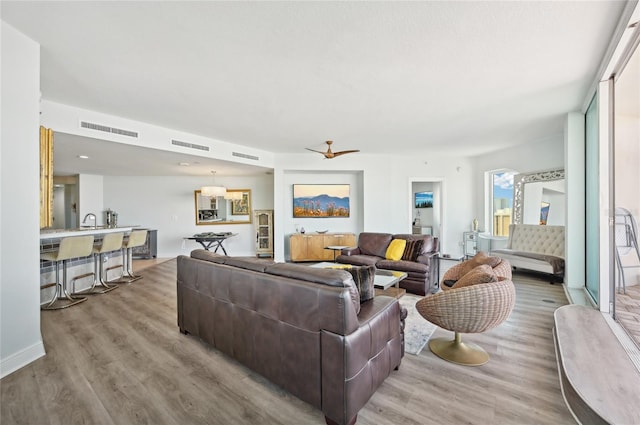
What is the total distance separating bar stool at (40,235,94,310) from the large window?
7.86 metres

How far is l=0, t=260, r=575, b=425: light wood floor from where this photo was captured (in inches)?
64.1

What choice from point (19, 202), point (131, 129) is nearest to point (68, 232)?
point (131, 129)

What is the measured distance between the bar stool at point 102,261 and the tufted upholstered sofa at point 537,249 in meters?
6.81

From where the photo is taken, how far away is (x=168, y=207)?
739cm

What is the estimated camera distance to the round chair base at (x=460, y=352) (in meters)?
2.18

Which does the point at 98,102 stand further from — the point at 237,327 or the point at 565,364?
the point at 565,364

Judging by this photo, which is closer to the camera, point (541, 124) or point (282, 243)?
point (541, 124)

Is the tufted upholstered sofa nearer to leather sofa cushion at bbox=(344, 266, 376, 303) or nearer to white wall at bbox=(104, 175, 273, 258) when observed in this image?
leather sofa cushion at bbox=(344, 266, 376, 303)

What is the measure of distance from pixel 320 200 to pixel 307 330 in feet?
17.3

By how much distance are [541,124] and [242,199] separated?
21.9ft

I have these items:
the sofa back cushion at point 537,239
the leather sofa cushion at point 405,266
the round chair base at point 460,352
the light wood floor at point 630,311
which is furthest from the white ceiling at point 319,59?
the round chair base at point 460,352

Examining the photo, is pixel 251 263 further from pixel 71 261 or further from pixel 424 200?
pixel 424 200

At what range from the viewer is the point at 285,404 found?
1743 millimetres

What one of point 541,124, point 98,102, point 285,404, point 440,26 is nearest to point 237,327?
point 285,404
